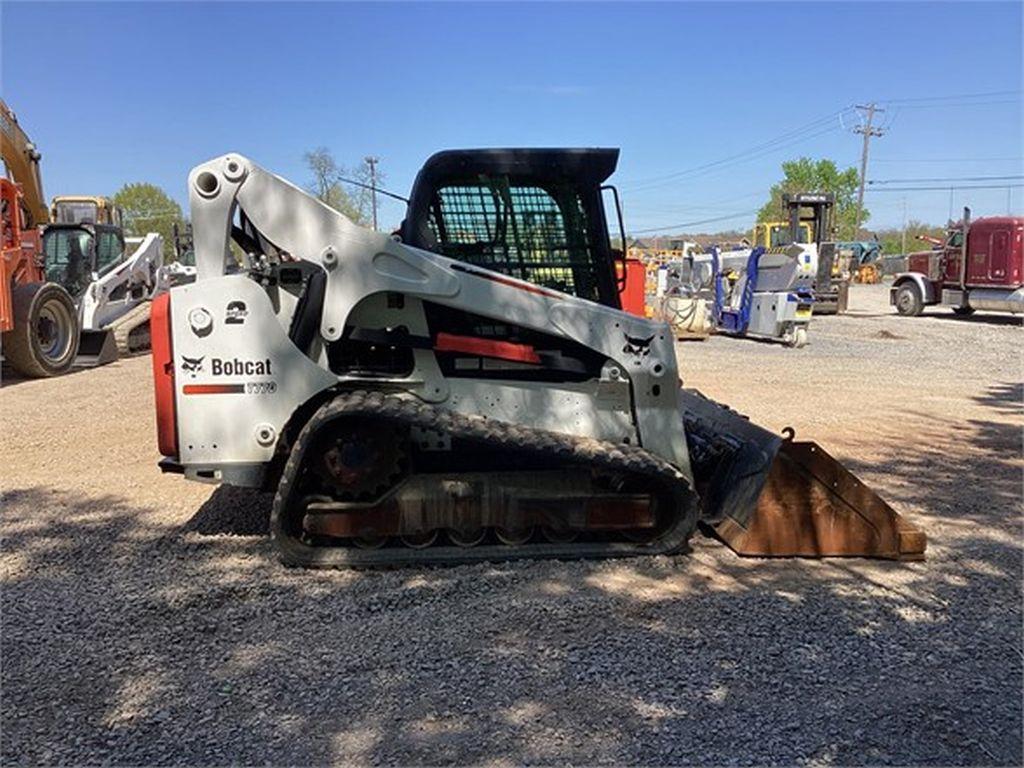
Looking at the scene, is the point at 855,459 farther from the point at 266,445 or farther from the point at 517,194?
the point at 266,445

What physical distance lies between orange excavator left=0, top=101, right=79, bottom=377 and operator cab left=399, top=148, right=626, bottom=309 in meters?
7.92

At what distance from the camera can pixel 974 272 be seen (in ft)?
67.6

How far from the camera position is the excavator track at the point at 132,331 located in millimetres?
12945

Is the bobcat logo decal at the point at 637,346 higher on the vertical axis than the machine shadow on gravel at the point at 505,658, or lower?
higher

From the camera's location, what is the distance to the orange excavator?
34.2 ft

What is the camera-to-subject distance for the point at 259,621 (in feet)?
12.0

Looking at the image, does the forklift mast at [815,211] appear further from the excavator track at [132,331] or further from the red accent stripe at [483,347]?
the red accent stripe at [483,347]

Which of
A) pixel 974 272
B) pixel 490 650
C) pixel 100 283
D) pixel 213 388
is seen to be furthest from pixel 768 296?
pixel 490 650

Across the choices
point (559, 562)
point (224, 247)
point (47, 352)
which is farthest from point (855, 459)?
point (47, 352)

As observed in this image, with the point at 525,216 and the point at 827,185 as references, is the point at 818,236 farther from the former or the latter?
the point at 827,185

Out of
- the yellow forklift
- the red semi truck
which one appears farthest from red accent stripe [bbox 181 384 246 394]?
the red semi truck

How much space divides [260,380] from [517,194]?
1.74 metres

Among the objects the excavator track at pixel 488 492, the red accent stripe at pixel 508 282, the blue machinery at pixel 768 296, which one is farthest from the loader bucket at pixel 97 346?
the blue machinery at pixel 768 296

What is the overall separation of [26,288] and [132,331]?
8.42 ft
